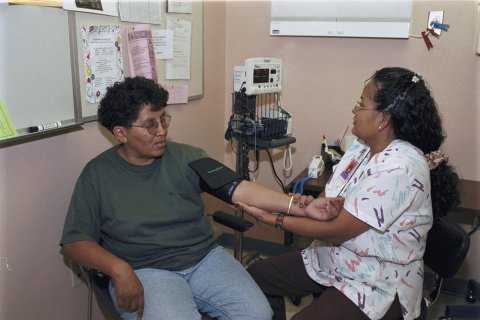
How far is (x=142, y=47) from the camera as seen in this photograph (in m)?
2.11

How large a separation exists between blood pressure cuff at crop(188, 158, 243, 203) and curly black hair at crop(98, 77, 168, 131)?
0.27 m

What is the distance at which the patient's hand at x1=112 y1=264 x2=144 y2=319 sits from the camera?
1.42m

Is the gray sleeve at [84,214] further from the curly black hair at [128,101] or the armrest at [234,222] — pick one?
the armrest at [234,222]

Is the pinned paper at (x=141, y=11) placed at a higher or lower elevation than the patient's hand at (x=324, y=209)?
higher

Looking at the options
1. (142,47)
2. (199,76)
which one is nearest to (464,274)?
(199,76)

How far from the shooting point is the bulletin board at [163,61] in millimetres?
1766

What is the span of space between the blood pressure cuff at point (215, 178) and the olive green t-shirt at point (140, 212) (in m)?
0.04

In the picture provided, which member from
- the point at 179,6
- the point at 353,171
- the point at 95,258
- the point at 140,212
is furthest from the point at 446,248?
the point at 179,6

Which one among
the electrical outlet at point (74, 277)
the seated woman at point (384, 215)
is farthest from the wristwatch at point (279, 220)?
the electrical outlet at point (74, 277)

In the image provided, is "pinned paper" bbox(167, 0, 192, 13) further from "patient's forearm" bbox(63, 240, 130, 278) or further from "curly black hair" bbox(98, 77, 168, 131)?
"patient's forearm" bbox(63, 240, 130, 278)

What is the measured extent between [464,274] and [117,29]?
2365mm

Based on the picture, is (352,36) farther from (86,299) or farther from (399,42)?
(86,299)

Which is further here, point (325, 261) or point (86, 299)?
point (86, 299)

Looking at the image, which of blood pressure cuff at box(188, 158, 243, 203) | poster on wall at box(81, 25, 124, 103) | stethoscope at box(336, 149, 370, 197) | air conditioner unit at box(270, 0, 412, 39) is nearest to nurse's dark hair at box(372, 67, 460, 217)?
stethoscope at box(336, 149, 370, 197)
